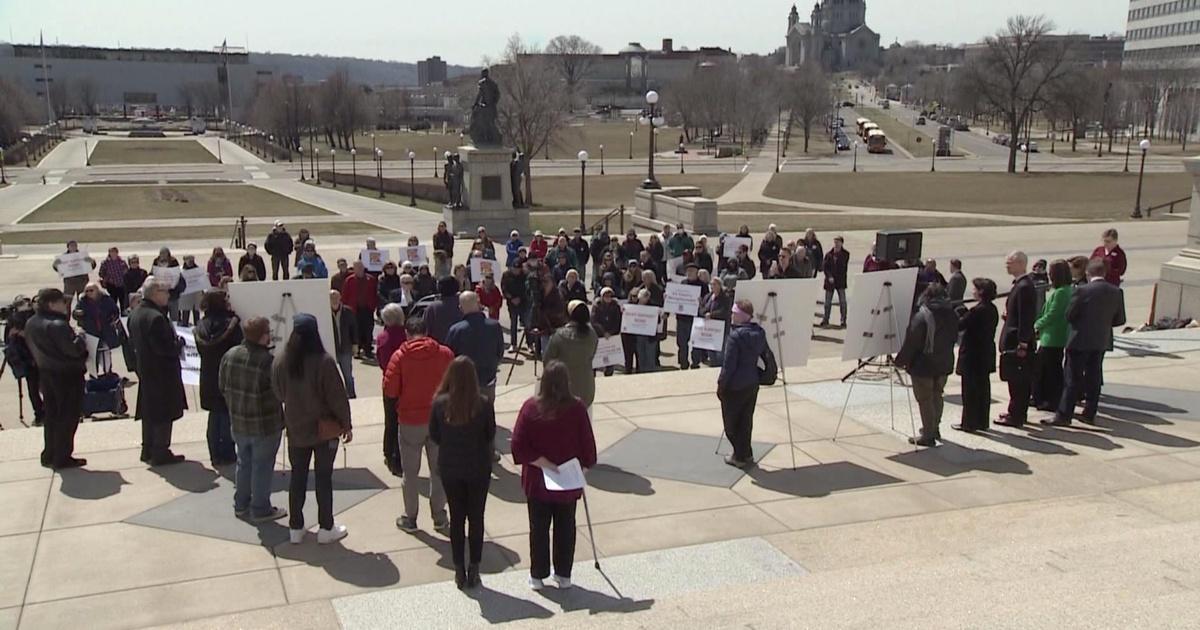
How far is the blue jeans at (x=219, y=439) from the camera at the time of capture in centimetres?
938

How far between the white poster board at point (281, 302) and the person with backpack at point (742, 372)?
12.5ft

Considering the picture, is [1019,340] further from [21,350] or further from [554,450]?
[21,350]

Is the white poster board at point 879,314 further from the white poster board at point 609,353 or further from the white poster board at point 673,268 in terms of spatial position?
the white poster board at point 673,268

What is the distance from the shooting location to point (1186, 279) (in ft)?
55.1

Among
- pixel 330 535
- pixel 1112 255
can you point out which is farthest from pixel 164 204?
Result: pixel 330 535

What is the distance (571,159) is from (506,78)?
2421 cm

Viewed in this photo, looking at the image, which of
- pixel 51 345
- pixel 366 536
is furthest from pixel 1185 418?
pixel 51 345

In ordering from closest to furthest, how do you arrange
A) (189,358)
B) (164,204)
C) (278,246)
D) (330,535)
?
(330,535)
(189,358)
(278,246)
(164,204)

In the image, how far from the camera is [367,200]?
53438 mm

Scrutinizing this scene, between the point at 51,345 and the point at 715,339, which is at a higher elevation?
the point at 51,345

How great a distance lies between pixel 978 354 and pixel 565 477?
5.43 metres

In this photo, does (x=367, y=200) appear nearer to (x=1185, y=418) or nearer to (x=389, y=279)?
(x=389, y=279)

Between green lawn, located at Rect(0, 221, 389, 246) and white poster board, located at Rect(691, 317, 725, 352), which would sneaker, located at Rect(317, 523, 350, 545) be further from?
green lawn, located at Rect(0, 221, 389, 246)

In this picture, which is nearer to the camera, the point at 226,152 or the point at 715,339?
the point at 715,339
